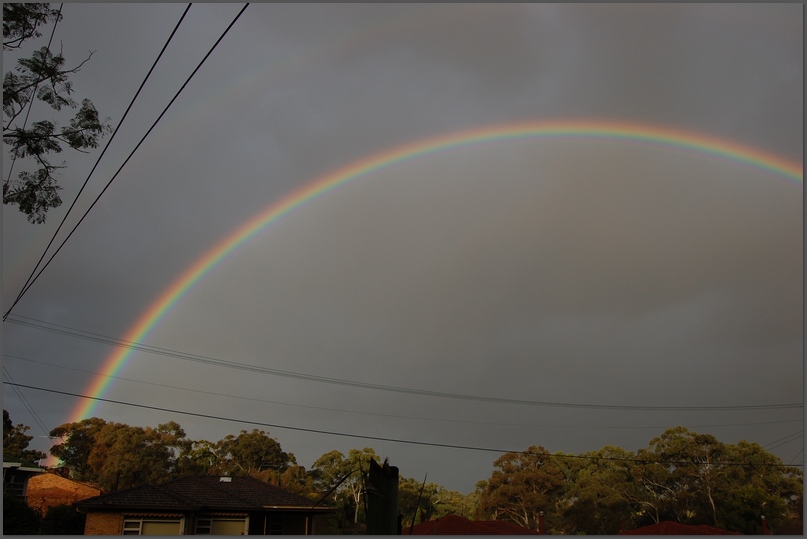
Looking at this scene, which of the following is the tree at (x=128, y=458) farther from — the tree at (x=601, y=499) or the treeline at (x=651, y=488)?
the tree at (x=601, y=499)

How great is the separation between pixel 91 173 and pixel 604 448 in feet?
167

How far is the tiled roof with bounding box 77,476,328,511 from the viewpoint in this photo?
29.2 metres

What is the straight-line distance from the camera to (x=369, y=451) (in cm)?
5472

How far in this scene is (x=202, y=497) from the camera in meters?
31.5

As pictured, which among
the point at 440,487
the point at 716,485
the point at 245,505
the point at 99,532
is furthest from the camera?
the point at 440,487

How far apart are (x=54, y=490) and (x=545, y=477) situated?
3869 centimetres

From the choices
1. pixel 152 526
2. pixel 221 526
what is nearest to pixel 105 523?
pixel 152 526

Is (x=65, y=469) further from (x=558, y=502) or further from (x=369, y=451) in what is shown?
(x=558, y=502)

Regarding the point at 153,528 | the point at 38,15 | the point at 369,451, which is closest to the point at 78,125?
the point at 38,15

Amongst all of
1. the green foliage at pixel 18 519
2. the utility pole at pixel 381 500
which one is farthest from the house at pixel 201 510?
the utility pole at pixel 381 500

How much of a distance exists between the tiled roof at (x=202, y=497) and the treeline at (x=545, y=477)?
386 inches

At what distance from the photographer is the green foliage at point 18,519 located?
3081 centimetres

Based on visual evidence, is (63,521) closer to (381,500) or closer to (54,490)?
(54,490)

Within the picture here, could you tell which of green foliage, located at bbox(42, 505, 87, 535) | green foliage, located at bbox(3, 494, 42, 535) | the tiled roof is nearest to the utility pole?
the tiled roof
